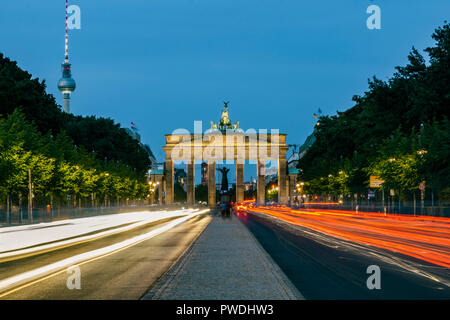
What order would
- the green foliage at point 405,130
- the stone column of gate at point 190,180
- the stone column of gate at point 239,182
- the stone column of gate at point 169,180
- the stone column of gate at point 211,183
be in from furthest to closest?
1. the stone column of gate at point 169,180
2. the stone column of gate at point 239,182
3. the stone column of gate at point 211,183
4. the stone column of gate at point 190,180
5. the green foliage at point 405,130

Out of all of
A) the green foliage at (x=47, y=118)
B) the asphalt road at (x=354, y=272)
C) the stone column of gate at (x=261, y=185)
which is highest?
the green foliage at (x=47, y=118)

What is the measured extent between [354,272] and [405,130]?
6080cm

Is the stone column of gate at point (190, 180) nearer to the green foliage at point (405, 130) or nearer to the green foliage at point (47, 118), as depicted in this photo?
the green foliage at point (47, 118)

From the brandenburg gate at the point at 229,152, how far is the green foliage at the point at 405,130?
5761 centimetres

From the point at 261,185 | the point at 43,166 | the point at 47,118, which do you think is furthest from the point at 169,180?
the point at 43,166

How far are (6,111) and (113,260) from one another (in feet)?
186

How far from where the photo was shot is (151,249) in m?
24.3

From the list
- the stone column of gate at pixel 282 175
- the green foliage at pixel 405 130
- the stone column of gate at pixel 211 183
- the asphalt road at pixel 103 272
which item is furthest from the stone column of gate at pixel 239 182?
the asphalt road at pixel 103 272

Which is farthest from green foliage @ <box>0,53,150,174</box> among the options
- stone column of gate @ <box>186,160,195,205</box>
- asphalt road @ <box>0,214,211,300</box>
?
asphalt road @ <box>0,214,211,300</box>

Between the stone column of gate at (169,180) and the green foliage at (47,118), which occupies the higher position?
the green foliage at (47,118)

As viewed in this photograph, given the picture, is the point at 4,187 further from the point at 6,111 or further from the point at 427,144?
the point at 427,144

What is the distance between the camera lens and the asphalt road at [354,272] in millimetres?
12438

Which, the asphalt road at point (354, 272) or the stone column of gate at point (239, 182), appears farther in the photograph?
the stone column of gate at point (239, 182)

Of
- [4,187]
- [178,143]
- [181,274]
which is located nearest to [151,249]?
[181,274]
